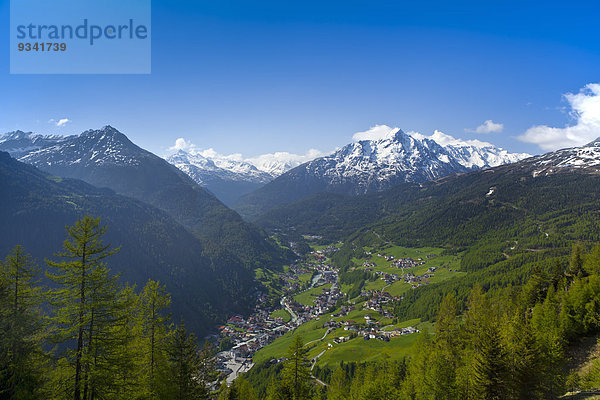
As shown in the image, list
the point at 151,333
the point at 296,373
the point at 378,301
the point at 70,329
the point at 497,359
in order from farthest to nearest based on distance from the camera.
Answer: the point at 378,301 → the point at 296,373 → the point at 497,359 → the point at 151,333 → the point at 70,329

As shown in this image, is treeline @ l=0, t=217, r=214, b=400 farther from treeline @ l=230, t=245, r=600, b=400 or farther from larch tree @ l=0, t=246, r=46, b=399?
treeline @ l=230, t=245, r=600, b=400

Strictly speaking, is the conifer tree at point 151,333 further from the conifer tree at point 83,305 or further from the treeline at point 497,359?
the treeline at point 497,359

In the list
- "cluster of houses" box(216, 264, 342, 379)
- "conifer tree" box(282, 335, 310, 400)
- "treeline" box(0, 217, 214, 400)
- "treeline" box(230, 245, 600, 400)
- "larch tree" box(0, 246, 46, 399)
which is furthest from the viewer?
"cluster of houses" box(216, 264, 342, 379)

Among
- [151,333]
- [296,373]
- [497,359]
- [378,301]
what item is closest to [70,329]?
[151,333]

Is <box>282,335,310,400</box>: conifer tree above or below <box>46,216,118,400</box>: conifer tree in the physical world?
below

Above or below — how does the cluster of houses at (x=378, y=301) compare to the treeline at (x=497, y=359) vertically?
below

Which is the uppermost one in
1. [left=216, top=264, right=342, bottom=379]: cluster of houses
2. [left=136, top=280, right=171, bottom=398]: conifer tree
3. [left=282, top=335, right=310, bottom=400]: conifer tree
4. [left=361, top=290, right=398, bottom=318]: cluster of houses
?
[left=136, top=280, right=171, bottom=398]: conifer tree

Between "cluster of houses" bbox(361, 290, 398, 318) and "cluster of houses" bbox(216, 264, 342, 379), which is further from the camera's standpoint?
"cluster of houses" bbox(361, 290, 398, 318)

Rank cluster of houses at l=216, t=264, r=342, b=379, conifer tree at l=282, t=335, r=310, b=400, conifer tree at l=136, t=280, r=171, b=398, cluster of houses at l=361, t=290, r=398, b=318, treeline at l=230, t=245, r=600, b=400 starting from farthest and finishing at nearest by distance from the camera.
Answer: cluster of houses at l=361, t=290, r=398, b=318 < cluster of houses at l=216, t=264, r=342, b=379 < conifer tree at l=282, t=335, r=310, b=400 < treeline at l=230, t=245, r=600, b=400 < conifer tree at l=136, t=280, r=171, b=398

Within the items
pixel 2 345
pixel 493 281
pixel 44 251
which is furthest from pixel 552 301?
pixel 44 251

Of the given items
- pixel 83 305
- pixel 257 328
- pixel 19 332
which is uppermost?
pixel 83 305

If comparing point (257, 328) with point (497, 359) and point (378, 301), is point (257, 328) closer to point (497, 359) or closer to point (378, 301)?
point (378, 301)

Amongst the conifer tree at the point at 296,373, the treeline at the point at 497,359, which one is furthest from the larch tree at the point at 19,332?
the treeline at the point at 497,359

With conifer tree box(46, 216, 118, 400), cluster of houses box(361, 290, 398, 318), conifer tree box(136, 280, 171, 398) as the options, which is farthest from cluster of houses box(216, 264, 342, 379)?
conifer tree box(46, 216, 118, 400)
